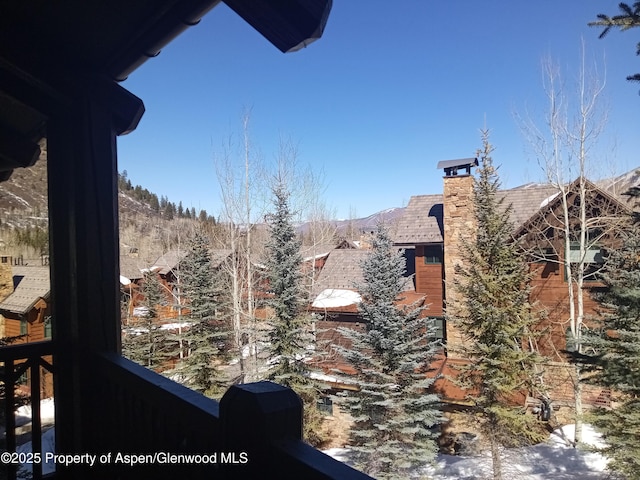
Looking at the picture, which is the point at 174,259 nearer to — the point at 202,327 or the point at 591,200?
the point at 202,327

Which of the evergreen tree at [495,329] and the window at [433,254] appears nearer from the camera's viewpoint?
the evergreen tree at [495,329]

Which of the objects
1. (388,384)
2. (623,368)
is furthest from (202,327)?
(623,368)

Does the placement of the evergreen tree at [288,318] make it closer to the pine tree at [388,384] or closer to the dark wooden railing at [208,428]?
the pine tree at [388,384]

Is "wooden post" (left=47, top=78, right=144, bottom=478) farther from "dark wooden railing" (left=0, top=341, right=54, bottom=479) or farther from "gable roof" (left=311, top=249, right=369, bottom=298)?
"gable roof" (left=311, top=249, right=369, bottom=298)

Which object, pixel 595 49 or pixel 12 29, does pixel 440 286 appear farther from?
pixel 12 29

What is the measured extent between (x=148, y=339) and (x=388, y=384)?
20.9 feet

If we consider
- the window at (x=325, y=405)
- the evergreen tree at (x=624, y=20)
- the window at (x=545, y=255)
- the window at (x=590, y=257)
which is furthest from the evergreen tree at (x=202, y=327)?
the window at (x=590, y=257)

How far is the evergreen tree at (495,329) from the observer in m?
7.59

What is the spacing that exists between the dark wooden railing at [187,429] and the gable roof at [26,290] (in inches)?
23.1

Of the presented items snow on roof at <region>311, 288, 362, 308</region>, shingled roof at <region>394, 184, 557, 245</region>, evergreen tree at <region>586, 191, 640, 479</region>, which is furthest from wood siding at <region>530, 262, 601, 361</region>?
snow on roof at <region>311, 288, 362, 308</region>

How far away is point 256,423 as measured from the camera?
2.97 feet

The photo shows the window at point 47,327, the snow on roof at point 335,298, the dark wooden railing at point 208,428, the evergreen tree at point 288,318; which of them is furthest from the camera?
the snow on roof at point 335,298

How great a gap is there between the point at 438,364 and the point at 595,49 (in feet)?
30.0

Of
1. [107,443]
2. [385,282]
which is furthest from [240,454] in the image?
[385,282]
